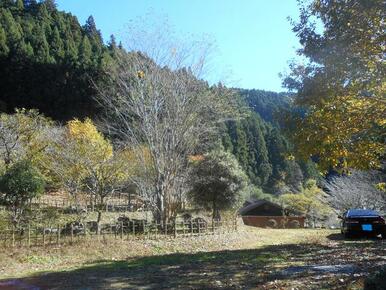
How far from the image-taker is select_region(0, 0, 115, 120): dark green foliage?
46.5m

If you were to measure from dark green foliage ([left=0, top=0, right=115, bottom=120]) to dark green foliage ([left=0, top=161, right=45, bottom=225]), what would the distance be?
88.0ft

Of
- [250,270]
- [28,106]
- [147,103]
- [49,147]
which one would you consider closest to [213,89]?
[147,103]

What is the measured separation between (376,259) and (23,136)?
2388 cm

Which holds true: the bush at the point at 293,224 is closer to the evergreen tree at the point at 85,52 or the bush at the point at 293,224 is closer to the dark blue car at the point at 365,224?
the dark blue car at the point at 365,224

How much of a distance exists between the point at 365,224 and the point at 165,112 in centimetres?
1030

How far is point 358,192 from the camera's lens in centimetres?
3688

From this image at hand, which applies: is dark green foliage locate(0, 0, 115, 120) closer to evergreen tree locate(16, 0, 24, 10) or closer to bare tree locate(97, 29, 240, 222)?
evergreen tree locate(16, 0, 24, 10)

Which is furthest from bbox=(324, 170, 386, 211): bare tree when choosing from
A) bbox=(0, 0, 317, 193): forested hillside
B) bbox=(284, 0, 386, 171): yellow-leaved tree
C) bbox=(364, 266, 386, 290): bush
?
bbox=(364, 266, 386, 290): bush

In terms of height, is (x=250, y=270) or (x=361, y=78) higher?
(x=361, y=78)

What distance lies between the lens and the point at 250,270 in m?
8.96

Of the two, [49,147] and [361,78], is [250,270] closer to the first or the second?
[361,78]

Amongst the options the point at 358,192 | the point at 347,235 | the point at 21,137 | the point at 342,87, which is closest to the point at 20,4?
the point at 21,137

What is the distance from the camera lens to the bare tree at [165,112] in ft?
71.0

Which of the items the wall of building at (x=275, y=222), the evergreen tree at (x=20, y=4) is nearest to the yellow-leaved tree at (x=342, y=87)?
the wall of building at (x=275, y=222)
